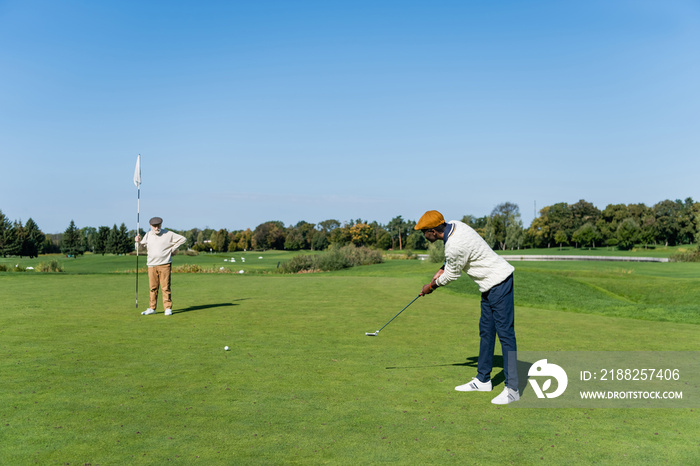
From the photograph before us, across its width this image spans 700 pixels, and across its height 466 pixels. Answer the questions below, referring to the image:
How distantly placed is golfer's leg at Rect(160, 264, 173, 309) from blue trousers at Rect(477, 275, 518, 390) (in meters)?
9.01

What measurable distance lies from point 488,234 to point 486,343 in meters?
103

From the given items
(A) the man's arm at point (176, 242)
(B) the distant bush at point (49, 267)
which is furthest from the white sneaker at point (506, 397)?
(B) the distant bush at point (49, 267)

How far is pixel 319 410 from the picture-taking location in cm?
529

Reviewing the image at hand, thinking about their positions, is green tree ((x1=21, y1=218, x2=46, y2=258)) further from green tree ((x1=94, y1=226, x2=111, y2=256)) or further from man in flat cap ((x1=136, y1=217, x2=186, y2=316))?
man in flat cap ((x1=136, y1=217, x2=186, y2=316))

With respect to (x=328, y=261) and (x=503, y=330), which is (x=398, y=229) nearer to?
(x=328, y=261)

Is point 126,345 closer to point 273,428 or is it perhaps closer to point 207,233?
point 273,428

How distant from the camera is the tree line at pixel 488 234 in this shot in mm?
97438

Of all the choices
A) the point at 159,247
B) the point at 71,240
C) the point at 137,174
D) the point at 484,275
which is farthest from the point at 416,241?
the point at 484,275

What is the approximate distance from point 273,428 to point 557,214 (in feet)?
460

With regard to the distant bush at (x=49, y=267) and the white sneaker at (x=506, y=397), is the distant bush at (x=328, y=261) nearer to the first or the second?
the distant bush at (x=49, y=267)

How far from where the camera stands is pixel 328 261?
4444cm

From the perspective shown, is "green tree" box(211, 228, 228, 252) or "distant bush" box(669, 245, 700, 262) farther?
"green tree" box(211, 228, 228, 252)

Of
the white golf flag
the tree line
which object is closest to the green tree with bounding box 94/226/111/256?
the tree line

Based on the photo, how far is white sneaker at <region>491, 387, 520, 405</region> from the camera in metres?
5.73
